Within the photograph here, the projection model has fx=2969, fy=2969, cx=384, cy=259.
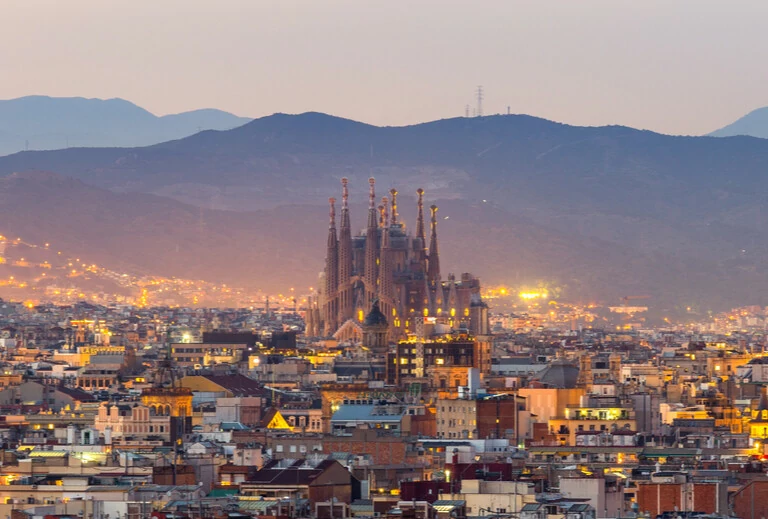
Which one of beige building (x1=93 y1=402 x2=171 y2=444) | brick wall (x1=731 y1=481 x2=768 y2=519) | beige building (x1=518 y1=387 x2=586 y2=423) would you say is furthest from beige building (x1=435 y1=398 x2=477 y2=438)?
brick wall (x1=731 y1=481 x2=768 y2=519)

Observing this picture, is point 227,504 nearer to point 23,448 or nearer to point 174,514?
point 174,514

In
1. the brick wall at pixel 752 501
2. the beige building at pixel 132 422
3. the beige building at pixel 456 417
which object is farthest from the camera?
the beige building at pixel 456 417

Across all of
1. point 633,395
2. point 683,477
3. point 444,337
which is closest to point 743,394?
point 633,395

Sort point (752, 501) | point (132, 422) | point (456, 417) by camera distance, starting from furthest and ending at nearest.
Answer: point (456, 417) → point (132, 422) → point (752, 501)

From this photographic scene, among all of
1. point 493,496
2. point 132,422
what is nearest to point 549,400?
point 132,422

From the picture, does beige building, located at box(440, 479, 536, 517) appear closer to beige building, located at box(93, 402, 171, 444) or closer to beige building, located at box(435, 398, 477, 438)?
beige building, located at box(93, 402, 171, 444)

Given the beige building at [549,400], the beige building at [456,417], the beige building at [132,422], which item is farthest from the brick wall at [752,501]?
the beige building at [549,400]

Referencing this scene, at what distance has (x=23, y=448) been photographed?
95312mm

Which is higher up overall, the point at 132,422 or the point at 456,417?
the point at 456,417

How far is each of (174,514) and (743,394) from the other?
84582 mm

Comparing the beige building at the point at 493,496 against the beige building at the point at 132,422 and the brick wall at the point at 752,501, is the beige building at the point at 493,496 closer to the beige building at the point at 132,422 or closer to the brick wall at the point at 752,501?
the brick wall at the point at 752,501

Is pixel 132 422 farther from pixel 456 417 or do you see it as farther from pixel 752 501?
pixel 752 501

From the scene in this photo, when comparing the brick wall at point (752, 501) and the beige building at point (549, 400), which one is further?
the beige building at point (549, 400)

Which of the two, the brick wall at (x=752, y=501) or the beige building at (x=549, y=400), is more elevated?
the beige building at (x=549, y=400)
